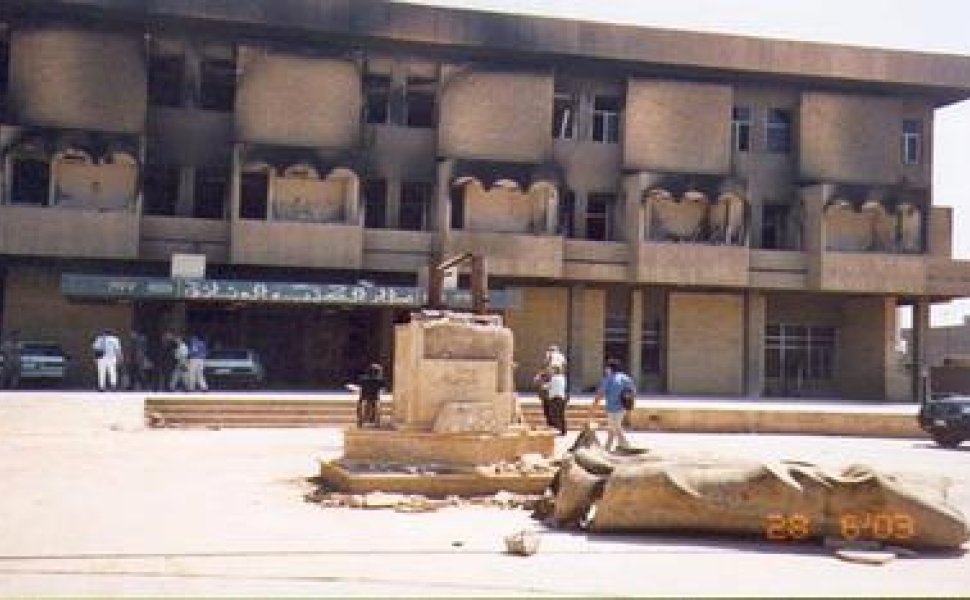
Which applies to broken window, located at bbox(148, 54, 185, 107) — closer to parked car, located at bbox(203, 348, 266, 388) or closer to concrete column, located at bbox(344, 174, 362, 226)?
concrete column, located at bbox(344, 174, 362, 226)

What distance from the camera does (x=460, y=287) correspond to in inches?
1324

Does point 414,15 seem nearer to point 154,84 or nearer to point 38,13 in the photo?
point 154,84

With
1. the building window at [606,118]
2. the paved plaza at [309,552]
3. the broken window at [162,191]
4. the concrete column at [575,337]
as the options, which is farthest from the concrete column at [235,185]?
the paved plaza at [309,552]

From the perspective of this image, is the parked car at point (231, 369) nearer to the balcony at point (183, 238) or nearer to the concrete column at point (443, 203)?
the balcony at point (183, 238)

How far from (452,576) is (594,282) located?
92.7 ft

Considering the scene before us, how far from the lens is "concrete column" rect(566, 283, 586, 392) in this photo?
1393 inches

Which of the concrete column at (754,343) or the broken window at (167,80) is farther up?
the broken window at (167,80)

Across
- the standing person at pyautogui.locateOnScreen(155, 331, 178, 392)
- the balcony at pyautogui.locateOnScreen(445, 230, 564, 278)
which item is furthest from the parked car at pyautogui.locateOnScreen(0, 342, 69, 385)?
the balcony at pyautogui.locateOnScreen(445, 230, 564, 278)

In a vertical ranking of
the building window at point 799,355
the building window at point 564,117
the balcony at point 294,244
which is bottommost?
the building window at point 799,355

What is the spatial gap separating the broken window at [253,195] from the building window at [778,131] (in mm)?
18304

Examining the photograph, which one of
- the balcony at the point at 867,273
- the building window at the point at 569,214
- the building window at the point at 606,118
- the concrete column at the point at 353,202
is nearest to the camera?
the concrete column at the point at 353,202

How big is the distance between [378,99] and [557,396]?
18.3m

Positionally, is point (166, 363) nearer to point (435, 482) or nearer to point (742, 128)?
point (435, 482)

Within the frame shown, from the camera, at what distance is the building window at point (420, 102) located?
35000 mm
